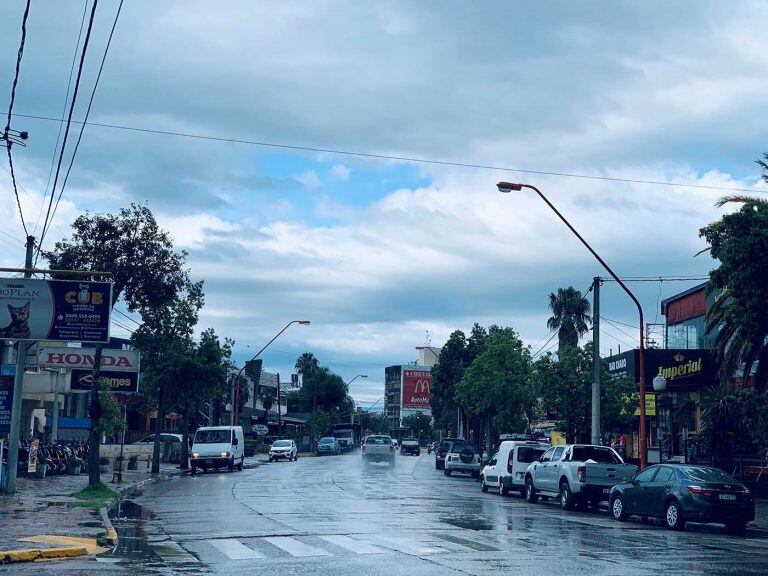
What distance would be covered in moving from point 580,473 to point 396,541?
443 inches

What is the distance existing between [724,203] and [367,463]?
128 ft

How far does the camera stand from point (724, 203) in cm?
3022

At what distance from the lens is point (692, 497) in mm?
20875

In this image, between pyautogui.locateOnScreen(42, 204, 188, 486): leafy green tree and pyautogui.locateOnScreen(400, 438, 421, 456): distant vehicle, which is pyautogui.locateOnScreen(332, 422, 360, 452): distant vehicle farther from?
pyautogui.locateOnScreen(42, 204, 188, 486): leafy green tree

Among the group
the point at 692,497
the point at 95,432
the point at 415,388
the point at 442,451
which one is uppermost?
the point at 415,388

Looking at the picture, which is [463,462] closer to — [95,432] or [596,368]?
[596,368]

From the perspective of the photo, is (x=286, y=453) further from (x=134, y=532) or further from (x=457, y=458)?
(x=134, y=532)

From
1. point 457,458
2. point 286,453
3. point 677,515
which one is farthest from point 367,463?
point 677,515

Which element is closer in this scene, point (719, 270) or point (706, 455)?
point (719, 270)

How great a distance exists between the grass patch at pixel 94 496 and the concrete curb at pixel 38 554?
340 inches

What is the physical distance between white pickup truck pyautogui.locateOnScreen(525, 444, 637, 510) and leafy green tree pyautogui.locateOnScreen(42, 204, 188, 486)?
45.2 ft

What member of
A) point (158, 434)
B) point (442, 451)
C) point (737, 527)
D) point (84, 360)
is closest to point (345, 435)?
point (442, 451)

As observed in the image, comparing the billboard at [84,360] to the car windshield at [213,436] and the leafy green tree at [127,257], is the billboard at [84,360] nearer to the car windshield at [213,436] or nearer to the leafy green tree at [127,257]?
the car windshield at [213,436]

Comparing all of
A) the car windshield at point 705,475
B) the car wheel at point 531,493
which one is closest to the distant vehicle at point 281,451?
the car wheel at point 531,493
